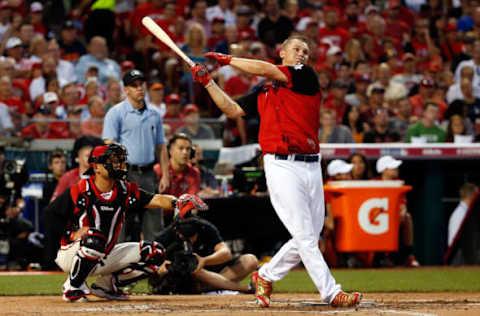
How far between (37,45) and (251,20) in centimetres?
422

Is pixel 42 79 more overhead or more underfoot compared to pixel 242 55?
more underfoot

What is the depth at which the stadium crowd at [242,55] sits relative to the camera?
13250mm

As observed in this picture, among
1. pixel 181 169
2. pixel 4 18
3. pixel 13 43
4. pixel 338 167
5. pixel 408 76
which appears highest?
pixel 4 18

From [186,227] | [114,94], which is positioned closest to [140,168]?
[186,227]

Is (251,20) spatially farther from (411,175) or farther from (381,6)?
(411,175)

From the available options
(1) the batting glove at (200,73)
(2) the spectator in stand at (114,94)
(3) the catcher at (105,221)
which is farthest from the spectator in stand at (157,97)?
(1) the batting glove at (200,73)

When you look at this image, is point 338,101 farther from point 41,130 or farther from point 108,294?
point 108,294

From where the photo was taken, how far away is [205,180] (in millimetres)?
11688

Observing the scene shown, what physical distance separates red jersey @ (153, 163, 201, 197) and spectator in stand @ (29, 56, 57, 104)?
4.42m

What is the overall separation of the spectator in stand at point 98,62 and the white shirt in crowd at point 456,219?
18.9 feet

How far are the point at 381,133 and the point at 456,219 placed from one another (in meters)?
1.86

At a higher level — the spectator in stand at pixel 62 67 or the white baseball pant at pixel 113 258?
the spectator in stand at pixel 62 67

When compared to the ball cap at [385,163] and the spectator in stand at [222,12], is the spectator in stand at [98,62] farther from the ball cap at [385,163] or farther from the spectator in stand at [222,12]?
the ball cap at [385,163]

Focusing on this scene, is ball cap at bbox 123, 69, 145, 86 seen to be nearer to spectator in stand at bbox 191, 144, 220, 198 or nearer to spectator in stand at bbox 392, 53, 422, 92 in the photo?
spectator in stand at bbox 191, 144, 220, 198
